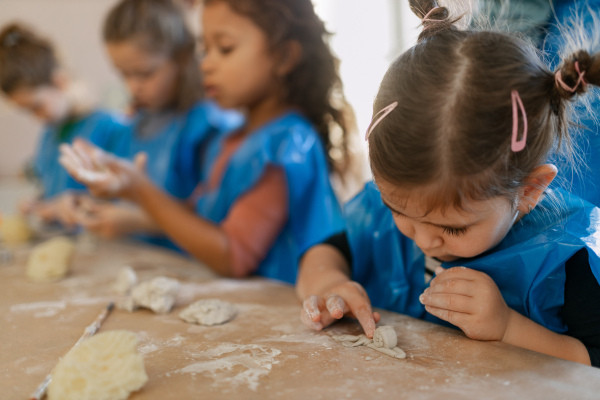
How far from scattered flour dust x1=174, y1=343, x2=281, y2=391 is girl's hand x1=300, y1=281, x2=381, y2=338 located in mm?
105

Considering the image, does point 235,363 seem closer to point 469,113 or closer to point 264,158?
point 469,113

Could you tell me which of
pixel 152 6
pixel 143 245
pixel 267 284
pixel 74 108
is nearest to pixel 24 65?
pixel 74 108

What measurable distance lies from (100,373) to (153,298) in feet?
1.11

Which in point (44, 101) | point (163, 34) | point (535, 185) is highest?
point (163, 34)

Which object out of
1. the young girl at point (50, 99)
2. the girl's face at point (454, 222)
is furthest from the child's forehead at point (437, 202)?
the young girl at point (50, 99)

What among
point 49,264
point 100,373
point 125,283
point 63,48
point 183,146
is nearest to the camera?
point 100,373

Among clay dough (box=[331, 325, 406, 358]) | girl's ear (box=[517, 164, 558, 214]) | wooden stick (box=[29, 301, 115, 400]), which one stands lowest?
wooden stick (box=[29, 301, 115, 400])

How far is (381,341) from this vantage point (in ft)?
2.41

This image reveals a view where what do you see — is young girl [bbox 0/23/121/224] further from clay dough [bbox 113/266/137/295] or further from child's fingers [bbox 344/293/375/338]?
child's fingers [bbox 344/293/375/338]

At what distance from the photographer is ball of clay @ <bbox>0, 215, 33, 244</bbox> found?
165 cm

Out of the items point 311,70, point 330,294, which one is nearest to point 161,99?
point 311,70

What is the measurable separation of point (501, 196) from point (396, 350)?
0.88 feet

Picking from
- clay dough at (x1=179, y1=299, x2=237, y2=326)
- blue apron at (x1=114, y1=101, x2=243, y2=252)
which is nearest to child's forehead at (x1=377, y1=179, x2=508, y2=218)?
clay dough at (x1=179, y1=299, x2=237, y2=326)

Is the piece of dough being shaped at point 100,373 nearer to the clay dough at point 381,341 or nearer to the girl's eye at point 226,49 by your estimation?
the clay dough at point 381,341
